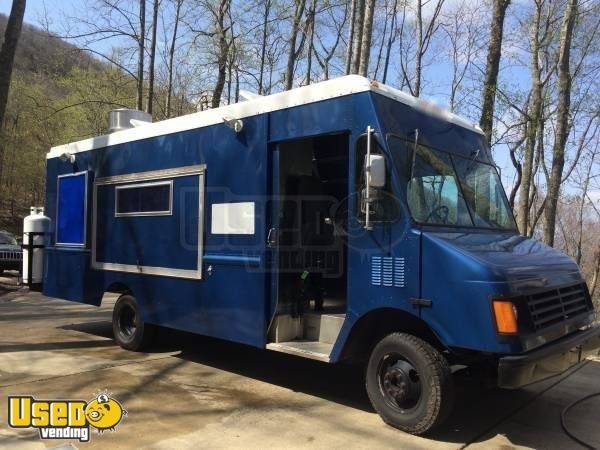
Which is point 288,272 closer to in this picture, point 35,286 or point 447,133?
point 447,133

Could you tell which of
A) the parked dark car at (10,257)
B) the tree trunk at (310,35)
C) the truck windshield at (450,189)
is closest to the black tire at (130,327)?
the truck windshield at (450,189)

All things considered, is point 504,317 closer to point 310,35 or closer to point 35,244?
point 35,244

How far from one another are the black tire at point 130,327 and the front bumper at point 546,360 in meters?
4.77

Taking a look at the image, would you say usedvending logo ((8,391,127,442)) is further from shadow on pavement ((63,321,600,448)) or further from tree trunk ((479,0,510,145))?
tree trunk ((479,0,510,145))

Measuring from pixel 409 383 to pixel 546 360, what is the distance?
1.07m

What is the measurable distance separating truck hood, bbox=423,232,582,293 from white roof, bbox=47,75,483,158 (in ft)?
4.40

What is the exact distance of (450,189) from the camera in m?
5.22

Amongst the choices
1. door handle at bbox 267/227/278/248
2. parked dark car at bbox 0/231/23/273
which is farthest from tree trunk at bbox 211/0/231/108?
door handle at bbox 267/227/278/248

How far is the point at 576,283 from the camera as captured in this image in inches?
204

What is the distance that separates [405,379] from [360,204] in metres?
1.53

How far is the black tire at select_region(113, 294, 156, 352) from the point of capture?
730 cm

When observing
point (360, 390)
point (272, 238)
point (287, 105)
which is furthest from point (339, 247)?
point (287, 105)

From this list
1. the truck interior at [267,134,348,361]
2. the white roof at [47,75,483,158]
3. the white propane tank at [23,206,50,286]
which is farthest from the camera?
the white propane tank at [23,206,50,286]

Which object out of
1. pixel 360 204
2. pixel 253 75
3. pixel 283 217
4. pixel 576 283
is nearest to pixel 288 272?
pixel 283 217
